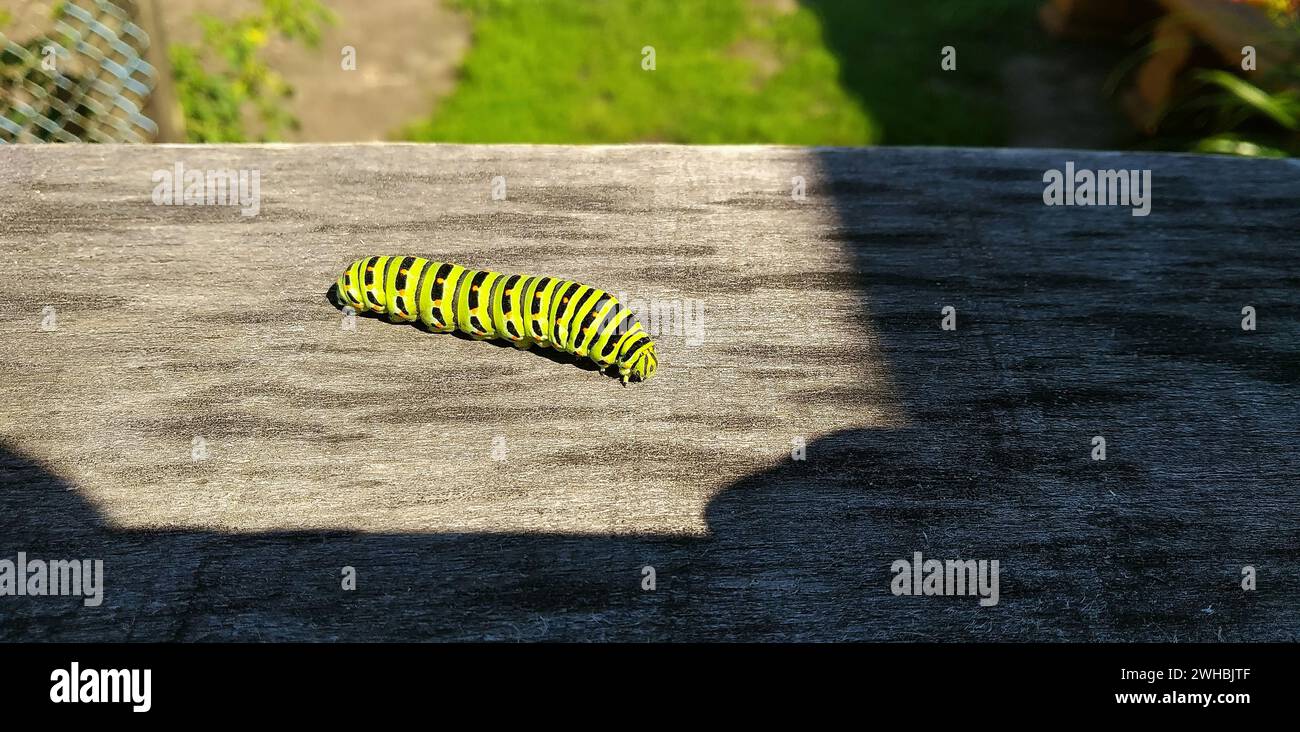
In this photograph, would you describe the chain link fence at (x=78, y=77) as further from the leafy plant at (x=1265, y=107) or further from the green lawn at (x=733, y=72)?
the leafy plant at (x=1265, y=107)

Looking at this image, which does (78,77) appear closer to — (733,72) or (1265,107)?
(733,72)

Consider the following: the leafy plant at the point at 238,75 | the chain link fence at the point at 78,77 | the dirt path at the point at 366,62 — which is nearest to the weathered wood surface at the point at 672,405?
the chain link fence at the point at 78,77

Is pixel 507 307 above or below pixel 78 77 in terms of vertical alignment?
below

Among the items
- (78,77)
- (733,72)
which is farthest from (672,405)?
(733,72)

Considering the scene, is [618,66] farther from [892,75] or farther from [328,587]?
[328,587]

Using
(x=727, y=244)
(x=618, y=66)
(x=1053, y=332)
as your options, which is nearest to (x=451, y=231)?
(x=727, y=244)

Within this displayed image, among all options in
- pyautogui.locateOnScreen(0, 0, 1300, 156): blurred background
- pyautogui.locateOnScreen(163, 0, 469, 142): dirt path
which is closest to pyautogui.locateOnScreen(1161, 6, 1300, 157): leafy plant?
pyautogui.locateOnScreen(0, 0, 1300, 156): blurred background
